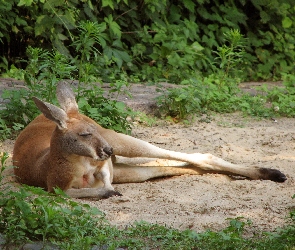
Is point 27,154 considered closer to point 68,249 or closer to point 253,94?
point 68,249

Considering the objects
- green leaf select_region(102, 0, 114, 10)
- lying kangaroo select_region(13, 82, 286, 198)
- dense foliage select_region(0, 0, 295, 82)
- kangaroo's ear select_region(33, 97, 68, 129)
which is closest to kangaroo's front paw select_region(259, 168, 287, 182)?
lying kangaroo select_region(13, 82, 286, 198)

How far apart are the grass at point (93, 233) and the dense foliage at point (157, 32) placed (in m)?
4.69

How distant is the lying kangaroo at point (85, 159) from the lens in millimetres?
5898

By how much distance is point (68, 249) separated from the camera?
4230mm

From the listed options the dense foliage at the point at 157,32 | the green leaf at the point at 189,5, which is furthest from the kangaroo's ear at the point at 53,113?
the green leaf at the point at 189,5

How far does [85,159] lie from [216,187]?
3.85 ft

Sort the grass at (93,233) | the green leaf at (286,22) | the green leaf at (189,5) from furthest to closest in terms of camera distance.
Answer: the green leaf at (286,22) → the green leaf at (189,5) → the grass at (93,233)

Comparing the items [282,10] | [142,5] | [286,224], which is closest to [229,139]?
[286,224]

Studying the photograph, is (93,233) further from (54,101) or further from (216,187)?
(54,101)

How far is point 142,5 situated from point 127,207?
661cm

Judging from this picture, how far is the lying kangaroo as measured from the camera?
590 cm

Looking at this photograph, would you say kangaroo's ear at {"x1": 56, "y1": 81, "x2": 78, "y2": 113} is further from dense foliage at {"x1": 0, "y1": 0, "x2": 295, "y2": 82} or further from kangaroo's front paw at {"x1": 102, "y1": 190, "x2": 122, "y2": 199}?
dense foliage at {"x1": 0, "y1": 0, "x2": 295, "y2": 82}

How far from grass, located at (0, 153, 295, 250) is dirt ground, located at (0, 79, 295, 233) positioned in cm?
26

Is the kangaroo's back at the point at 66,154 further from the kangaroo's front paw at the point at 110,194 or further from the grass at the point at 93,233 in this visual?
the grass at the point at 93,233
